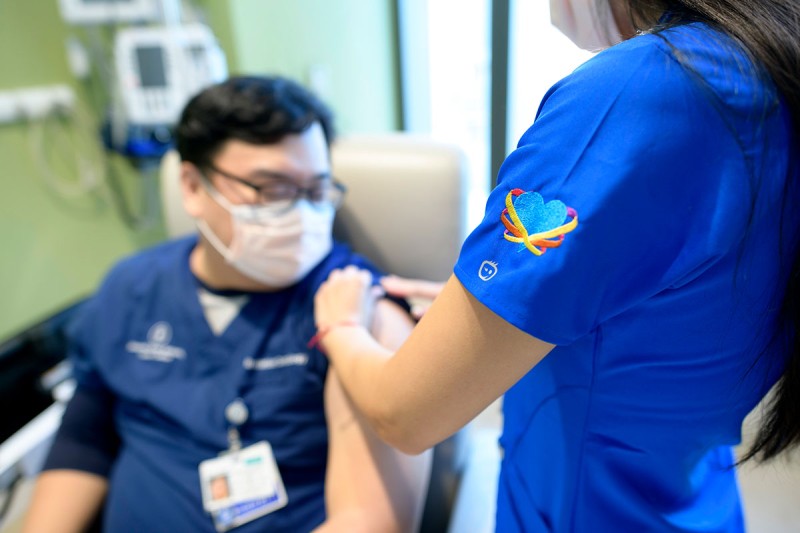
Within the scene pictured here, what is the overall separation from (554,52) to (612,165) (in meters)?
1.92

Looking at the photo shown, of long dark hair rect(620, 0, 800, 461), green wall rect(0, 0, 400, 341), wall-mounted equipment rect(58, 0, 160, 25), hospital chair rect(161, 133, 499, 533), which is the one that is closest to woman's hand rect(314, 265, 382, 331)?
hospital chair rect(161, 133, 499, 533)

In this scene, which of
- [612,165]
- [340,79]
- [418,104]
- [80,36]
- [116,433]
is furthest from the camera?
[418,104]

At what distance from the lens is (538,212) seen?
44 cm

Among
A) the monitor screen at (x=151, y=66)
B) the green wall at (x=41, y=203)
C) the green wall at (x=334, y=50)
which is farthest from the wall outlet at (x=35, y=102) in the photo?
the green wall at (x=334, y=50)

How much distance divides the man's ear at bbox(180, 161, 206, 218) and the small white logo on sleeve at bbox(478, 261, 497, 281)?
883 mm

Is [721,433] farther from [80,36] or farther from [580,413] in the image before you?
[80,36]

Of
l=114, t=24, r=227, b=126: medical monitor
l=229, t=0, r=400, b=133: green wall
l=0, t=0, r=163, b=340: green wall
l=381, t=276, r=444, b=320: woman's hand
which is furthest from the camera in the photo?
l=0, t=0, r=163, b=340: green wall

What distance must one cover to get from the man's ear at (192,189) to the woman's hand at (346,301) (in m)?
0.40

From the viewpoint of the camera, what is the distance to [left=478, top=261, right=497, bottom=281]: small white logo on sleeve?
460 millimetres

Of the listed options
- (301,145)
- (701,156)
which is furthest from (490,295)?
(301,145)

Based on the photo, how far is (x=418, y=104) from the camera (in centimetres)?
272

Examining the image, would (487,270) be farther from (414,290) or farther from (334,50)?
(334,50)

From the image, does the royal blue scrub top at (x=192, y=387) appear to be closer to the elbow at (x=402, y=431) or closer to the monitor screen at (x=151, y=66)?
the elbow at (x=402, y=431)

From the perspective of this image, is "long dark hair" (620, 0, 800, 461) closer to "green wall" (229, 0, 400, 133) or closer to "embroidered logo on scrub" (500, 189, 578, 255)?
"embroidered logo on scrub" (500, 189, 578, 255)
